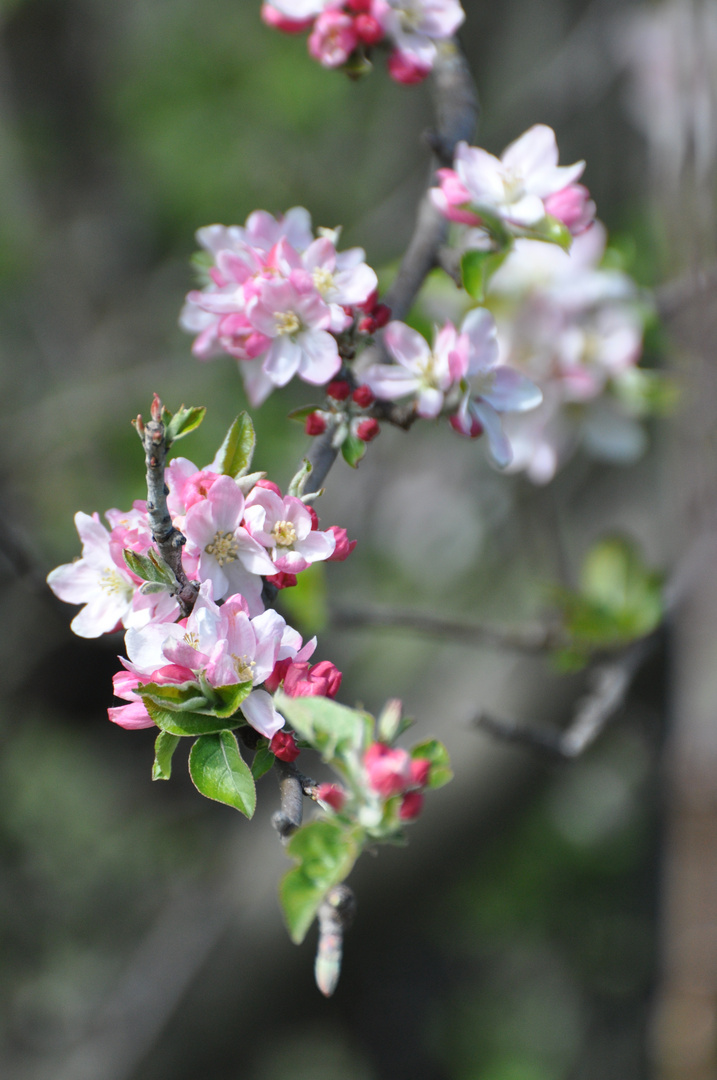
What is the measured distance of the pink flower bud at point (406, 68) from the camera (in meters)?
0.96

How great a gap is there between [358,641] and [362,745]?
10.3 ft

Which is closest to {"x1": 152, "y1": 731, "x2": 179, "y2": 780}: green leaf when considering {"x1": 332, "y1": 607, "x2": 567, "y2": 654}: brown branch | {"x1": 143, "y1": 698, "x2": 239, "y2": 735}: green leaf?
{"x1": 143, "y1": 698, "x2": 239, "y2": 735}: green leaf

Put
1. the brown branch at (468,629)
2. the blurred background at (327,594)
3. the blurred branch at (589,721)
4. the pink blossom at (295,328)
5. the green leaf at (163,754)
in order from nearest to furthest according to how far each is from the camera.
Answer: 1. the green leaf at (163,754)
2. the pink blossom at (295,328)
3. the blurred branch at (589,721)
4. the brown branch at (468,629)
5. the blurred background at (327,594)

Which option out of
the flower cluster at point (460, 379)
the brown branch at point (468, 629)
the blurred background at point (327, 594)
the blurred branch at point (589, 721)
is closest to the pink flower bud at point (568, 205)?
the flower cluster at point (460, 379)

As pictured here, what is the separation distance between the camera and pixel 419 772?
0.61 meters

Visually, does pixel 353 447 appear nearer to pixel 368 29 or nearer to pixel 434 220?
pixel 434 220

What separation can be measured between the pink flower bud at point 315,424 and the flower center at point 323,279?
0.12 metres

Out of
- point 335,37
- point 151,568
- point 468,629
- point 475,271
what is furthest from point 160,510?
point 468,629

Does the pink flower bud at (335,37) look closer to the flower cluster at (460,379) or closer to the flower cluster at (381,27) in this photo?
the flower cluster at (381,27)

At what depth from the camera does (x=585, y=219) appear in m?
0.87

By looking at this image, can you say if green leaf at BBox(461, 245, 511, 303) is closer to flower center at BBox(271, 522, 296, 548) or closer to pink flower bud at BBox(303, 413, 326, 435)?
pink flower bud at BBox(303, 413, 326, 435)

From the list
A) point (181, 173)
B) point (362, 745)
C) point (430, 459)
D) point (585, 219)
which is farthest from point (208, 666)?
point (181, 173)

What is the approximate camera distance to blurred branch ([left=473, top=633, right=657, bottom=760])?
4.25ft

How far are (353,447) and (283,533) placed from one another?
0.45 ft
